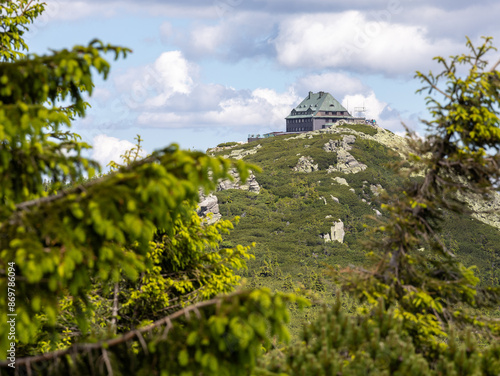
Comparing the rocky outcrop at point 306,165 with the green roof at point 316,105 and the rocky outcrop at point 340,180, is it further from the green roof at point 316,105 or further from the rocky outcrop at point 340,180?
the green roof at point 316,105

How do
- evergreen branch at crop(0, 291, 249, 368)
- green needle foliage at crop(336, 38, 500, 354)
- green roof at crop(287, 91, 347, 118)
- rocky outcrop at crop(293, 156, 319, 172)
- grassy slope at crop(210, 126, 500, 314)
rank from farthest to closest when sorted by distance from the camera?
green roof at crop(287, 91, 347, 118), rocky outcrop at crop(293, 156, 319, 172), grassy slope at crop(210, 126, 500, 314), green needle foliage at crop(336, 38, 500, 354), evergreen branch at crop(0, 291, 249, 368)

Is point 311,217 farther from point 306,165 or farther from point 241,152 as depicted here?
point 241,152

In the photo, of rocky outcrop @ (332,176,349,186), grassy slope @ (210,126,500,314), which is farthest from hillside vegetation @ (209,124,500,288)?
rocky outcrop @ (332,176,349,186)

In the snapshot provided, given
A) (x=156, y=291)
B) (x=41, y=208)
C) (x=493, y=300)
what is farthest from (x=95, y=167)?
(x=493, y=300)

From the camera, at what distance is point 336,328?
6461 mm

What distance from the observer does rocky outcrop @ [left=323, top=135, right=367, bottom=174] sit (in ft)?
270

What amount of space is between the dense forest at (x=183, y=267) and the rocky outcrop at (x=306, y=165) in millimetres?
72708

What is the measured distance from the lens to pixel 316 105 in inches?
4806

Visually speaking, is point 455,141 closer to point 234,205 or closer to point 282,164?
point 234,205

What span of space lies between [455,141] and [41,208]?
23.9ft

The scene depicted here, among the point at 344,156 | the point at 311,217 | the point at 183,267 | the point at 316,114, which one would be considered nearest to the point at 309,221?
the point at 311,217

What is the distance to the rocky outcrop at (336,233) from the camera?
2463 inches

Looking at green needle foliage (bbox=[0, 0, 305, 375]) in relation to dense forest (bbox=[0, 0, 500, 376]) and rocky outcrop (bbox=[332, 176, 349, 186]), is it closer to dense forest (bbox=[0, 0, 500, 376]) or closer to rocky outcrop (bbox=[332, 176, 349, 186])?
dense forest (bbox=[0, 0, 500, 376])

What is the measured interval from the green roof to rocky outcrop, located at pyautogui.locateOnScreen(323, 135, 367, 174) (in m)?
29.8
